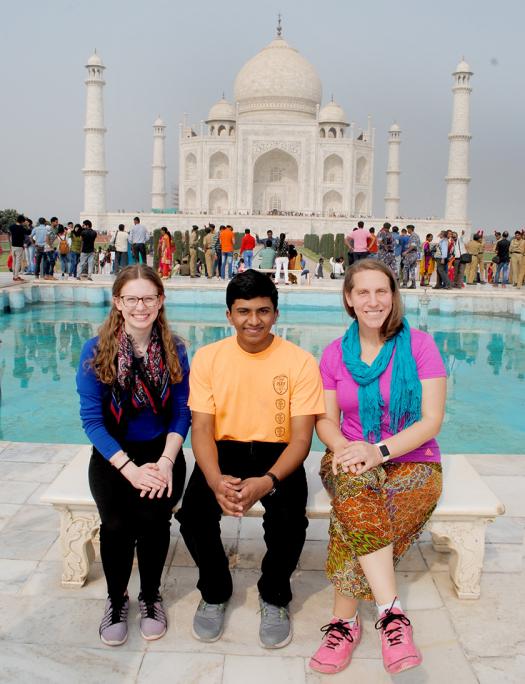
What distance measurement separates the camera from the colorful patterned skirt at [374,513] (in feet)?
6.20

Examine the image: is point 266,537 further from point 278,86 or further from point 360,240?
point 278,86

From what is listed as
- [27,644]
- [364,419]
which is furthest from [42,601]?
[364,419]

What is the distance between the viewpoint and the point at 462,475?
240 centimetres

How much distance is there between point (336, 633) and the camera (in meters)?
1.89

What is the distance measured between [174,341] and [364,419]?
70 centimetres

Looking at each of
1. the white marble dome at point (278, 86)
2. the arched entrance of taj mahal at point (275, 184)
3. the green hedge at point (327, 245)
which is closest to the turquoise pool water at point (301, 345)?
the green hedge at point (327, 245)

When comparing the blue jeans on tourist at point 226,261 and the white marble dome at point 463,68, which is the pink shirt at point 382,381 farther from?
the white marble dome at point 463,68

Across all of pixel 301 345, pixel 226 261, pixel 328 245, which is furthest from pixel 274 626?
pixel 328 245

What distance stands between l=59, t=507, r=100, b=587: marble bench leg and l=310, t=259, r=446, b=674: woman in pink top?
31.5 inches

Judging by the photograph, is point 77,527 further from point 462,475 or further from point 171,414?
point 462,475

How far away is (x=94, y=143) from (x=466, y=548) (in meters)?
30.2

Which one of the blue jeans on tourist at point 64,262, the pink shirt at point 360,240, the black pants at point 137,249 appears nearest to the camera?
the pink shirt at point 360,240

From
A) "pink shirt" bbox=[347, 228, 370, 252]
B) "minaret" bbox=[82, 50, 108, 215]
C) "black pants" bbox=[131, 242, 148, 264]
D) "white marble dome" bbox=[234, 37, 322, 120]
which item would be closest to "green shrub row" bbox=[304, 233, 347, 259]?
"pink shirt" bbox=[347, 228, 370, 252]

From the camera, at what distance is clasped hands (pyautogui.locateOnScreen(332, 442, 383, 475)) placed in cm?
195
